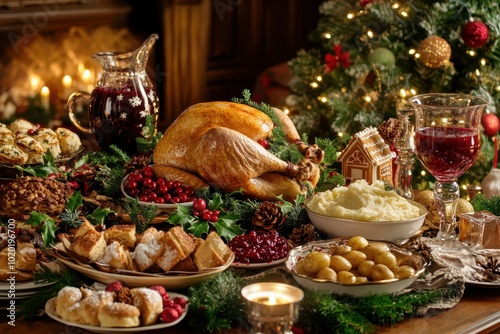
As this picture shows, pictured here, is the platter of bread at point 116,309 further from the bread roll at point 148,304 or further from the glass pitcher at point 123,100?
the glass pitcher at point 123,100

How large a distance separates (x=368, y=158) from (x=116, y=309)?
95 cm

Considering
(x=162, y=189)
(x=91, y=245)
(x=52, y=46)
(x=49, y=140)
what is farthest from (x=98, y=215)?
(x=52, y=46)

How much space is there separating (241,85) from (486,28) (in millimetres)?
2614

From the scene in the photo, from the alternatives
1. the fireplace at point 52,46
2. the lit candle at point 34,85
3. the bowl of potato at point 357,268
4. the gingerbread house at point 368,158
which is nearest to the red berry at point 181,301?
the bowl of potato at point 357,268

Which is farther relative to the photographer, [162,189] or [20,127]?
[20,127]

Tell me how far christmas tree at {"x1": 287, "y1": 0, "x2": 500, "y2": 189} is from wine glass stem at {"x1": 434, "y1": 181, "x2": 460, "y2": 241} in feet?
6.04

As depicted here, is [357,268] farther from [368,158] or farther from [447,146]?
[368,158]

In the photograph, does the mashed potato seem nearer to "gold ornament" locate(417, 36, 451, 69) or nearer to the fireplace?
"gold ornament" locate(417, 36, 451, 69)

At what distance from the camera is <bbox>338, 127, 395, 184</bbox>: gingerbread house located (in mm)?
2209

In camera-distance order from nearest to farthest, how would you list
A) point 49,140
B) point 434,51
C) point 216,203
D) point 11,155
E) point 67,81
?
1. point 216,203
2. point 11,155
3. point 49,140
4. point 434,51
5. point 67,81

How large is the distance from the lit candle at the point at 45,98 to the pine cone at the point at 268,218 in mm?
3159

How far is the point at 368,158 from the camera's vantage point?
2.21m

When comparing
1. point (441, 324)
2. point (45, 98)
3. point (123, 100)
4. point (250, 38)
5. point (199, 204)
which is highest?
point (123, 100)

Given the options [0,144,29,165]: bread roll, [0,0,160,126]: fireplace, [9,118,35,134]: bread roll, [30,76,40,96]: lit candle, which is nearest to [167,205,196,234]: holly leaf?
[0,144,29,165]: bread roll
